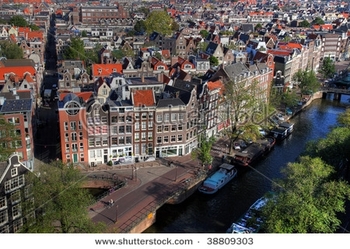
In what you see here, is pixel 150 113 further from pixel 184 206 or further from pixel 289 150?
pixel 289 150

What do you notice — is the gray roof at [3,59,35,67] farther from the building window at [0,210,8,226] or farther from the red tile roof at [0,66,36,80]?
the building window at [0,210,8,226]

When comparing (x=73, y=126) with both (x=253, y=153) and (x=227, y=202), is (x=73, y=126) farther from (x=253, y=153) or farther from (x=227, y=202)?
(x=253, y=153)

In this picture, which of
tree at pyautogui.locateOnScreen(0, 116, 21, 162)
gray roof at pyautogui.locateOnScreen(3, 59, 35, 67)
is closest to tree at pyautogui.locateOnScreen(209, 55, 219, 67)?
gray roof at pyautogui.locateOnScreen(3, 59, 35, 67)

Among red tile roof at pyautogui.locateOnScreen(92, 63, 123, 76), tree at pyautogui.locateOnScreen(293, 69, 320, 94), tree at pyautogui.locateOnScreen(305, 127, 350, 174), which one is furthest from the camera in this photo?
tree at pyautogui.locateOnScreen(293, 69, 320, 94)

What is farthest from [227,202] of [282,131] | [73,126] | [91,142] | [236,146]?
[282,131]

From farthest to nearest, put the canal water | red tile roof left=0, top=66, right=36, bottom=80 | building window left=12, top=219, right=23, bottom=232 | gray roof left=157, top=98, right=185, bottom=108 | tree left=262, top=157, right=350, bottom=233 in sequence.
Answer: red tile roof left=0, top=66, right=36, bottom=80, gray roof left=157, top=98, right=185, bottom=108, the canal water, building window left=12, top=219, right=23, bottom=232, tree left=262, top=157, right=350, bottom=233
